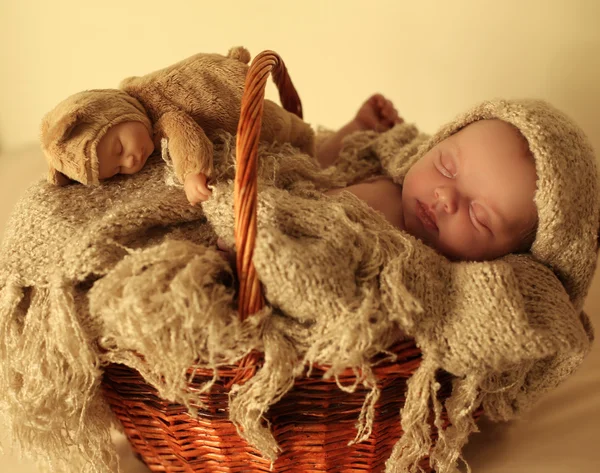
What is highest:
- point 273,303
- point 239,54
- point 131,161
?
point 239,54

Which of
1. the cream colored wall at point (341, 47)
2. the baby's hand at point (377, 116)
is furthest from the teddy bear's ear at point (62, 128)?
the cream colored wall at point (341, 47)

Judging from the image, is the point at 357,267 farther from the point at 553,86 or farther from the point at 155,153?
the point at 553,86

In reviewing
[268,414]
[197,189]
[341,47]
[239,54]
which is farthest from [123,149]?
[341,47]

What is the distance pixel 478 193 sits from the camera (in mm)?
835

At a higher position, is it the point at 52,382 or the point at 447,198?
the point at 447,198

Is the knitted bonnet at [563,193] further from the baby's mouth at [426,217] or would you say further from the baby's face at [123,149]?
the baby's face at [123,149]

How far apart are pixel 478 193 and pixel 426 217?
0.31 feet

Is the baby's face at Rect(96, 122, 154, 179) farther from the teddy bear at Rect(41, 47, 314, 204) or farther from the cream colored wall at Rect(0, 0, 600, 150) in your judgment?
the cream colored wall at Rect(0, 0, 600, 150)

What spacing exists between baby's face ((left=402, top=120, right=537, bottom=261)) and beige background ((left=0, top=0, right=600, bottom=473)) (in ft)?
1.12

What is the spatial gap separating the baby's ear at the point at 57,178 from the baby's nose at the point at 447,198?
0.54 meters

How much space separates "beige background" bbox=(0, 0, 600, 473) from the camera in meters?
1.28

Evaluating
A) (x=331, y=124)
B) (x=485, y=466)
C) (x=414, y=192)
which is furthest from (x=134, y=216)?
(x=331, y=124)

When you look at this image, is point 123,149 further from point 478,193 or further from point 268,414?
point 478,193

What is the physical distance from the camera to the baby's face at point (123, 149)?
2.50 feet
